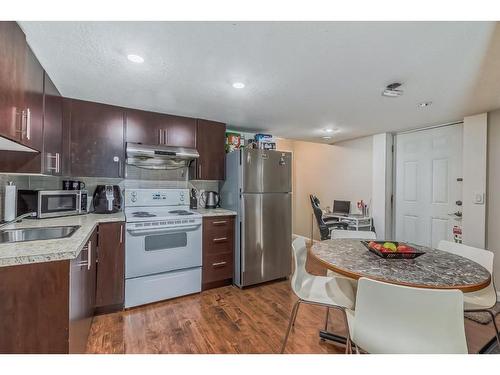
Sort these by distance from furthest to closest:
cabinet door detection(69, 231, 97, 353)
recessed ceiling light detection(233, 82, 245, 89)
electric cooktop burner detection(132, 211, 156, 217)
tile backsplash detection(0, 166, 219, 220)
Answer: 1. electric cooktop burner detection(132, 211, 156, 217)
2. tile backsplash detection(0, 166, 219, 220)
3. recessed ceiling light detection(233, 82, 245, 89)
4. cabinet door detection(69, 231, 97, 353)

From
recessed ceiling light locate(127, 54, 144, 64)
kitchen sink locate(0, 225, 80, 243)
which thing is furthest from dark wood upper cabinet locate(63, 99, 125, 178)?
recessed ceiling light locate(127, 54, 144, 64)

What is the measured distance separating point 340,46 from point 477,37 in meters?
0.73

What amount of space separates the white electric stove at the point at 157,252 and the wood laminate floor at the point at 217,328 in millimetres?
148

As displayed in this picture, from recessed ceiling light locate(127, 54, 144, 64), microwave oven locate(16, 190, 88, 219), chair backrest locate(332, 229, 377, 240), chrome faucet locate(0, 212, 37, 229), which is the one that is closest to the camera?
recessed ceiling light locate(127, 54, 144, 64)

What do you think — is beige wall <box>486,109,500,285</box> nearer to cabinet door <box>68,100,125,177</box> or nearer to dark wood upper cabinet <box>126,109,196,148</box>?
dark wood upper cabinet <box>126,109,196,148</box>

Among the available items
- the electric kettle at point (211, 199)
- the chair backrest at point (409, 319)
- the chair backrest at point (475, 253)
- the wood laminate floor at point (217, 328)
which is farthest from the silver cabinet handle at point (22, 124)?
the chair backrest at point (475, 253)

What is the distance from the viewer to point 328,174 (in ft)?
15.8

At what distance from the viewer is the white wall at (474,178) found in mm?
2688

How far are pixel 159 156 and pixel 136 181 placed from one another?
507 mm

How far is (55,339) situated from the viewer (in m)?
1.21

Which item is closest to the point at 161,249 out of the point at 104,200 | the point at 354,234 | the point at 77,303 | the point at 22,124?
the point at 104,200

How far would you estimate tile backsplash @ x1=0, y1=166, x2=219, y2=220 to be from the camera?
245cm

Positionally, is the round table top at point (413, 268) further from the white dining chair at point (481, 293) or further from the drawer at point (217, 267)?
the drawer at point (217, 267)

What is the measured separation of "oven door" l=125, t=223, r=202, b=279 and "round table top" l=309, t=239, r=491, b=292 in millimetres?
1440
